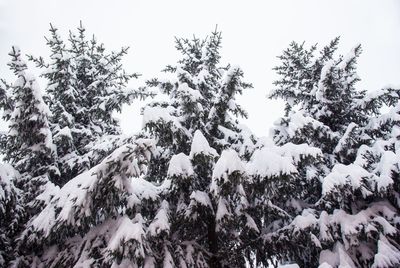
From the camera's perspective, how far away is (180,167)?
6719 millimetres

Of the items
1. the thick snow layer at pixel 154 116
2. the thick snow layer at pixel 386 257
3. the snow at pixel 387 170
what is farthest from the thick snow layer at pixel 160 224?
the snow at pixel 387 170

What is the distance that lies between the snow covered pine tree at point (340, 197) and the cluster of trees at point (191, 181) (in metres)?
0.04

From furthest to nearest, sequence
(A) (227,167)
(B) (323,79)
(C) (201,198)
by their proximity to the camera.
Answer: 1. (B) (323,79)
2. (C) (201,198)
3. (A) (227,167)

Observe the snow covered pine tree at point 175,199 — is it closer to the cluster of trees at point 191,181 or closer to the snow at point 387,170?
the cluster of trees at point 191,181

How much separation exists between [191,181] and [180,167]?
640 millimetres

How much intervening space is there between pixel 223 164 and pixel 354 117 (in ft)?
23.3

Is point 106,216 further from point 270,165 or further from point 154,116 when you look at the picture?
point 270,165

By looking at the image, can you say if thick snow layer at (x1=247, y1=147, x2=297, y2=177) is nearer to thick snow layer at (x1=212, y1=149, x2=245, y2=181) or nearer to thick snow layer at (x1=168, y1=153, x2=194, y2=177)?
thick snow layer at (x1=212, y1=149, x2=245, y2=181)

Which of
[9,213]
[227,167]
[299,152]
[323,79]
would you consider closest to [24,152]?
[9,213]

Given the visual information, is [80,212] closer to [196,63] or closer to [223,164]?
[223,164]

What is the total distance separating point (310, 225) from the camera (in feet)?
24.1

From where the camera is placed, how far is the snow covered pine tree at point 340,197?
22.9 feet

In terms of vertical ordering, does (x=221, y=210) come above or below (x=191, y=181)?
below

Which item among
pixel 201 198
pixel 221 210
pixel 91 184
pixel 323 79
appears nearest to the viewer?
pixel 91 184
